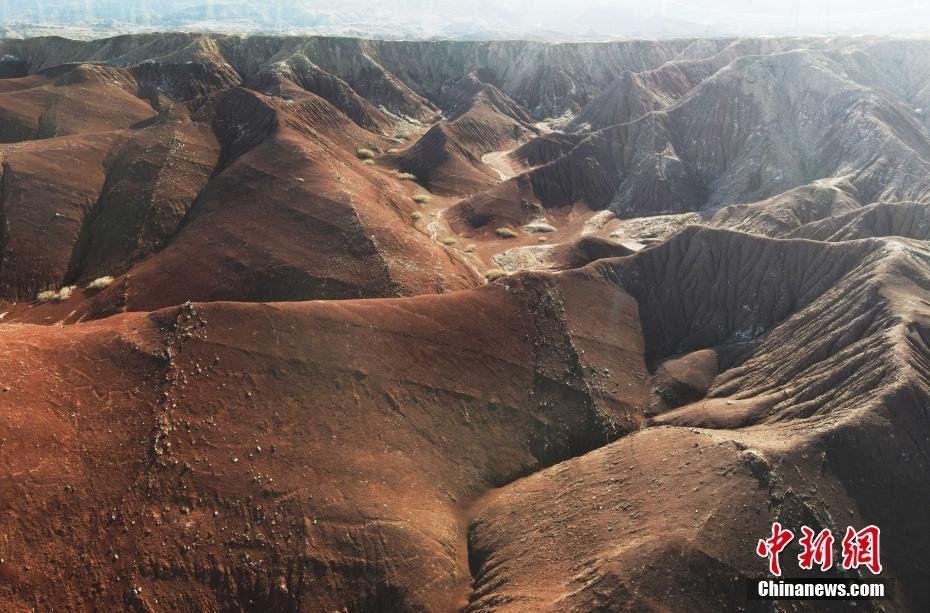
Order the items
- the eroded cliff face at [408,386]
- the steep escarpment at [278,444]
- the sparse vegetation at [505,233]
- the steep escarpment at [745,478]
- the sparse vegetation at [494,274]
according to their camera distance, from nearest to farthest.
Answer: the steep escarpment at [278,444]
the steep escarpment at [745,478]
the eroded cliff face at [408,386]
the sparse vegetation at [494,274]
the sparse vegetation at [505,233]

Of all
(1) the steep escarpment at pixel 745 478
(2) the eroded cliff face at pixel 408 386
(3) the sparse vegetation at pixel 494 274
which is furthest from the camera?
(3) the sparse vegetation at pixel 494 274

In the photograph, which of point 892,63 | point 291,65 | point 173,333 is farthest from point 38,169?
point 892,63

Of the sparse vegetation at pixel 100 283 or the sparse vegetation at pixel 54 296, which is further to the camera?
the sparse vegetation at pixel 100 283

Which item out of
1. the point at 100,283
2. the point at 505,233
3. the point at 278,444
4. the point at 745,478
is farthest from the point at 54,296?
the point at 745,478
